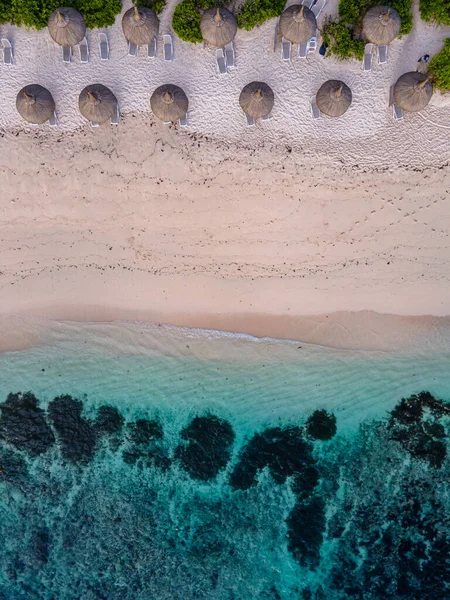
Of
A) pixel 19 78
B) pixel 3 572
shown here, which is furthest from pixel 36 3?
pixel 3 572

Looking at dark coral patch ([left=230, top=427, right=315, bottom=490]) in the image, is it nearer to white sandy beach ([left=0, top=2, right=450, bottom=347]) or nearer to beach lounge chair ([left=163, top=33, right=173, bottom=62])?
white sandy beach ([left=0, top=2, right=450, bottom=347])

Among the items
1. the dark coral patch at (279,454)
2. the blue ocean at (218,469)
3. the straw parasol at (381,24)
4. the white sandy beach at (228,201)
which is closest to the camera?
the straw parasol at (381,24)

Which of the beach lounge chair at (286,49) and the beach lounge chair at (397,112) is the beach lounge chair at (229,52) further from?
the beach lounge chair at (397,112)

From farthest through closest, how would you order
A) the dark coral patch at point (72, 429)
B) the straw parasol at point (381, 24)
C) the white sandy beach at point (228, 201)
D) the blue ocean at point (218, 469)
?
the dark coral patch at point (72, 429), the blue ocean at point (218, 469), the white sandy beach at point (228, 201), the straw parasol at point (381, 24)

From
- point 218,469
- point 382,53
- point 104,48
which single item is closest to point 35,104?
point 104,48

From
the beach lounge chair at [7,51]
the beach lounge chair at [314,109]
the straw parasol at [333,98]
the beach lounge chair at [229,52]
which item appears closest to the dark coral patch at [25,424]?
the beach lounge chair at [7,51]

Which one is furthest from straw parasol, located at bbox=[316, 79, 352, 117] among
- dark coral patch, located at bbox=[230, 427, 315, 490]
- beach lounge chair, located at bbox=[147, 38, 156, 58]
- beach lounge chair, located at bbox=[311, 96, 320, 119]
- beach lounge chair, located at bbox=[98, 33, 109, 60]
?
dark coral patch, located at bbox=[230, 427, 315, 490]

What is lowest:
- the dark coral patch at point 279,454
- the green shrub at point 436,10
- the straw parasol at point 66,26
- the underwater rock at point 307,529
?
A: the underwater rock at point 307,529
